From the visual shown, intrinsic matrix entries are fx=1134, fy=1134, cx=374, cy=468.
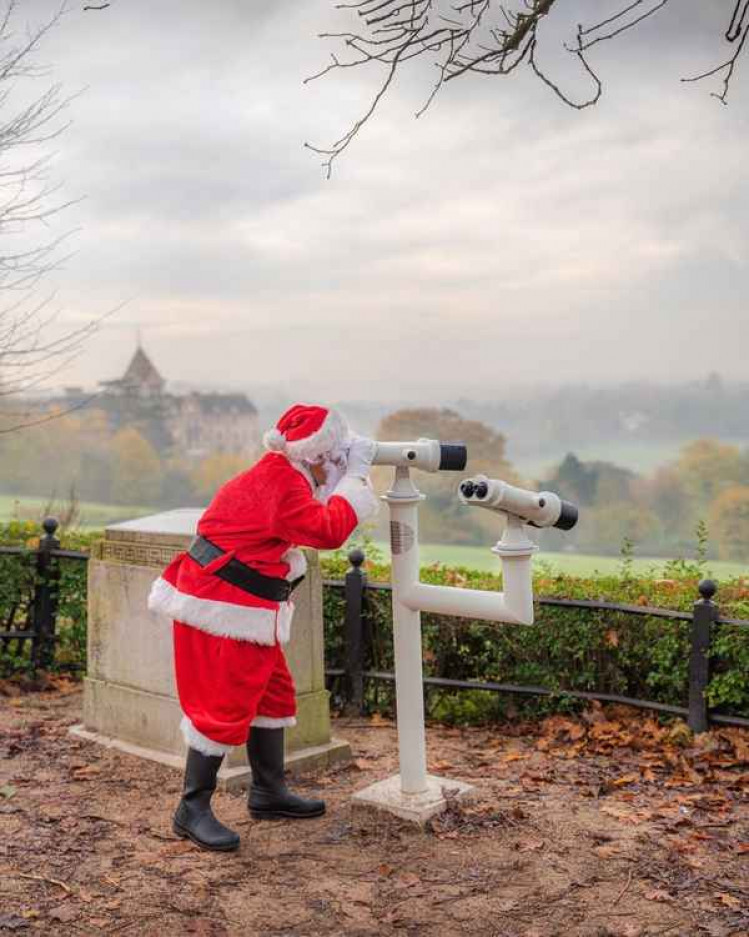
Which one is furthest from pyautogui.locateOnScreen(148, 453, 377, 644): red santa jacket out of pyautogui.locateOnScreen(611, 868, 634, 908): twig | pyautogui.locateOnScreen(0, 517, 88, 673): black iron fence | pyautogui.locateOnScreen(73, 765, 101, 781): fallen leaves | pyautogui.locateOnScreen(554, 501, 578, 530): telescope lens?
pyautogui.locateOnScreen(0, 517, 88, 673): black iron fence

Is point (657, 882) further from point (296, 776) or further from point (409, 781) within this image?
point (296, 776)

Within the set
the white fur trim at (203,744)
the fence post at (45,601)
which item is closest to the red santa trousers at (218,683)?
the white fur trim at (203,744)

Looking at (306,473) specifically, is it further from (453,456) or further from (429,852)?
(429,852)

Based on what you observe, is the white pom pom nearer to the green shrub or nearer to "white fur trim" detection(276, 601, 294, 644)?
"white fur trim" detection(276, 601, 294, 644)

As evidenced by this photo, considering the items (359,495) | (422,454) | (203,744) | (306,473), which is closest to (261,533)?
(306,473)

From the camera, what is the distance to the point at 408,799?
16.8ft

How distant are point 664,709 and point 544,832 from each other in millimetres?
1655

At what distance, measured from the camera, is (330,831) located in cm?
502

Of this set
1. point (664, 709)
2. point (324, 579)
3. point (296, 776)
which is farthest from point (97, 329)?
point (664, 709)

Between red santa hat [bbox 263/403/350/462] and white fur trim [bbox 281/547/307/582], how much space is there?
0.42 m

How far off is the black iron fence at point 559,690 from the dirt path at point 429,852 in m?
0.18

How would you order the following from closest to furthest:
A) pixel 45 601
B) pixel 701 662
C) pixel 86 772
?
pixel 86 772 < pixel 701 662 < pixel 45 601

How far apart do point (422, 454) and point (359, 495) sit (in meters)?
0.36

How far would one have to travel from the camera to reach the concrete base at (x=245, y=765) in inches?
218
